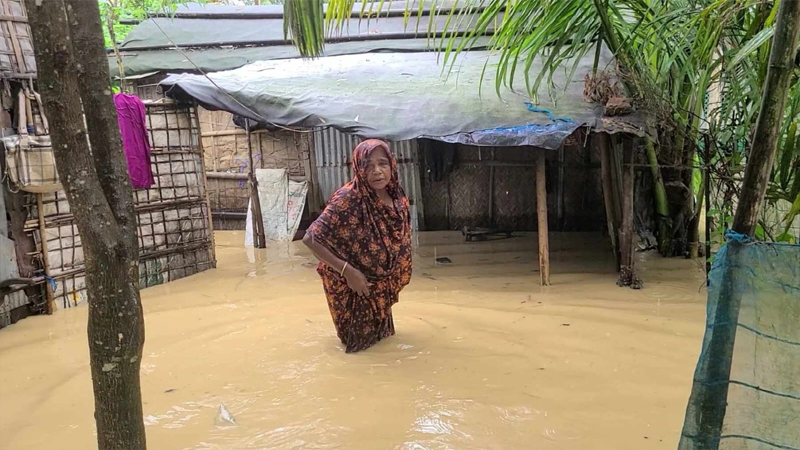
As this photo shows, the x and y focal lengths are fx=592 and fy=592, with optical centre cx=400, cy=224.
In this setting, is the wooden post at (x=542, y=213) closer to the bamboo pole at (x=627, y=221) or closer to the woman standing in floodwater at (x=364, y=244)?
the bamboo pole at (x=627, y=221)

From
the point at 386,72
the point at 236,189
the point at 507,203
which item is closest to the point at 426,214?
the point at 507,203

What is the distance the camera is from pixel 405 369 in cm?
374

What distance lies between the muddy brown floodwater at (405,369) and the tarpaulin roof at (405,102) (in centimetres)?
153

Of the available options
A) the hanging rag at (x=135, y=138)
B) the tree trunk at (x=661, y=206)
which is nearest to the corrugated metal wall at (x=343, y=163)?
the hanging rag at (x=135, y=138)

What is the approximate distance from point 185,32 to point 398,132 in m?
6.10

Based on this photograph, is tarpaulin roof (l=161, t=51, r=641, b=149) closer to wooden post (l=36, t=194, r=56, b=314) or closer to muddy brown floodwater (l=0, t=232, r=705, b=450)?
muddy brown floodwater (l=0, t=232, r=705, b=450)

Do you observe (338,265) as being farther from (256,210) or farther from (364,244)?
(256,210)

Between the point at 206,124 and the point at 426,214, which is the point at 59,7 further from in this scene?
the point at 206,124

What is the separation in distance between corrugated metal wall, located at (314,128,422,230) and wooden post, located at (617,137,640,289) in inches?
145

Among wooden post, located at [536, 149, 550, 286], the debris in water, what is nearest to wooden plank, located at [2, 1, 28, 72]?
the debris in water

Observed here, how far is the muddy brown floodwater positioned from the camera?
2.96m

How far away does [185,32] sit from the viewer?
32.7 feet

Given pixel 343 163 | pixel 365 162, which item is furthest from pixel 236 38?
pixel 365 162

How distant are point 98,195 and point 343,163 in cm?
722
